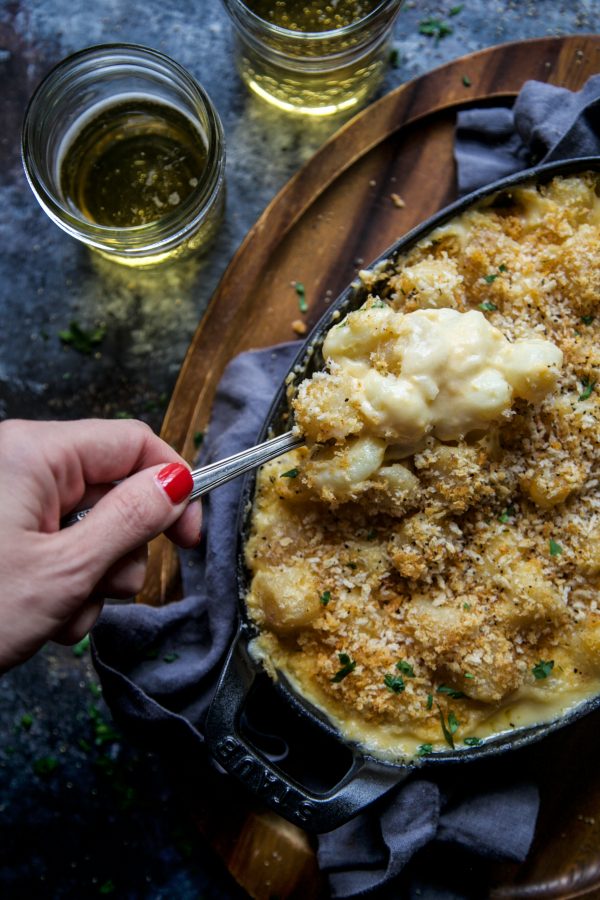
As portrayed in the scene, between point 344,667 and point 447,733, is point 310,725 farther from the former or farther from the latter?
point 447,733

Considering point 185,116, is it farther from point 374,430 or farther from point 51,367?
point 374,430

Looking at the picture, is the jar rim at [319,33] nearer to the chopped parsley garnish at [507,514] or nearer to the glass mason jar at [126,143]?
the glass mason jar at [126,143]

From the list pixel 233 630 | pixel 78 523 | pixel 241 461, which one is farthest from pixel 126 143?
pixel 233 630

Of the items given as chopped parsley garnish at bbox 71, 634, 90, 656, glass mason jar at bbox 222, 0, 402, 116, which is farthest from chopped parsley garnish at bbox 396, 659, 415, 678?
glass mason jar at bbox 222, 0, 402, 116

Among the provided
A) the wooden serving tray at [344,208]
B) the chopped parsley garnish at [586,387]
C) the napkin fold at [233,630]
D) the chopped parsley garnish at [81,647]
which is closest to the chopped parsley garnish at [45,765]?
the chopped parsley garnish at [81,647]

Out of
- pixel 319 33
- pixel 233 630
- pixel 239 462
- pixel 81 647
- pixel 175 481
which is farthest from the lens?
pixel 81 647

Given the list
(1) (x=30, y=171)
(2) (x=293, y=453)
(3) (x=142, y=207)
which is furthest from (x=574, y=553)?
(1) (x=30, y=171)

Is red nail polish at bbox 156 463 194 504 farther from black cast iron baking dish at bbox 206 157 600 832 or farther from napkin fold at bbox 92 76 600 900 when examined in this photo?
napkin fold at bbox 92 76 600 900
